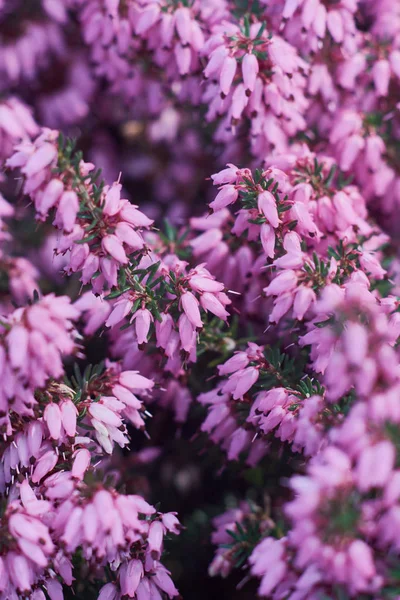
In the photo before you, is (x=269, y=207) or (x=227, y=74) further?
(x=227, y=74)

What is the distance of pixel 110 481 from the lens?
2.64m

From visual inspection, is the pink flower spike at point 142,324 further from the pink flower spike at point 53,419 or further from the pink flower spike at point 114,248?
the pink flower spike at point 53,419

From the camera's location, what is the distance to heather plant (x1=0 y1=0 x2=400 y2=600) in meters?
2.34

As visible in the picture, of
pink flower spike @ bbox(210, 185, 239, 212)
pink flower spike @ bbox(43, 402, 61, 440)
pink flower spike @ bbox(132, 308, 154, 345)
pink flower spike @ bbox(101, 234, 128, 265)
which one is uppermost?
pink flower spike @ bbox(210, 185, 239, 212)

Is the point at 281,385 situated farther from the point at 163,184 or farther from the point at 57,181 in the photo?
the point at 163,184

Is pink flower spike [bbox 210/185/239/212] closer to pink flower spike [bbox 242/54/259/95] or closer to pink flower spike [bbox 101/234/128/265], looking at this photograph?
pink flower spike [bbox 101/234/128/265]

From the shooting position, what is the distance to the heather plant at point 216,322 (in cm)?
234

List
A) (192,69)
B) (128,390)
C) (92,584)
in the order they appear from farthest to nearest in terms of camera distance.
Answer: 1. (192,69)
2. (92,584)
3. (128,390)

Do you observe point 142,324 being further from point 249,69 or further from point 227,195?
point 249,69

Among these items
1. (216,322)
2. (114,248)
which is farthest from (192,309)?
(216,322)

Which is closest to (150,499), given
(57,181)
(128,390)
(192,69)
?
(128,390)

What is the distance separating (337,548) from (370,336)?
0.67 meters

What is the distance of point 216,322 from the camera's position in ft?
A: 11.8

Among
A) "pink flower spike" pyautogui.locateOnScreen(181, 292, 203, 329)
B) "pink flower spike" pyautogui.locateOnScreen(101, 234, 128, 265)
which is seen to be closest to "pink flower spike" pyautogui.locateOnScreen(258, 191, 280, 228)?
"pink flower spike" pyautogui.locateOnScreen(181, 292, 203, 329)
